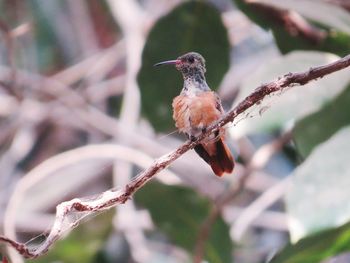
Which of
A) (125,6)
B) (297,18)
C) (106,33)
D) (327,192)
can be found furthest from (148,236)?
(327,192)

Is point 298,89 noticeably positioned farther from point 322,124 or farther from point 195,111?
point 195,111

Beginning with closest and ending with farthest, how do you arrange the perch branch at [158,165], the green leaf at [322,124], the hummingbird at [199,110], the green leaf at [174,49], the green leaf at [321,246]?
1. the perch branch at [158,165]
2. the hummingbird at [199,110]
3. the green leaf at [321,246]
4. the green leaf at [322,124]
5. the green leaf at [174,49]

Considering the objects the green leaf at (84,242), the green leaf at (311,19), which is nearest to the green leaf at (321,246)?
the green leaf at (311,19)

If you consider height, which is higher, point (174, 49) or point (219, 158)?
point (174, 49)

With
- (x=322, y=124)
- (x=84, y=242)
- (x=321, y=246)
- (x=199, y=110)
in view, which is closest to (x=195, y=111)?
(x=199, y=110)

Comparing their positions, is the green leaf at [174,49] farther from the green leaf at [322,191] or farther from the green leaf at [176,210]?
the green leaf at [322,191]

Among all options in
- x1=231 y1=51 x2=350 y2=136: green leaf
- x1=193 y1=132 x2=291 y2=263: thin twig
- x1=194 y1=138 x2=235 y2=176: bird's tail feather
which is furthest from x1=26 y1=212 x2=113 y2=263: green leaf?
x1=194 y1=138 x2=235 y2=176: bird's tail feather

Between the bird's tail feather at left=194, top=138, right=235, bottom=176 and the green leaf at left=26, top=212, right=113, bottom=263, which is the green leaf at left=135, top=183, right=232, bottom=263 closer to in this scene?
the green leaf at left=26, top=212, right=113, bottom=263
